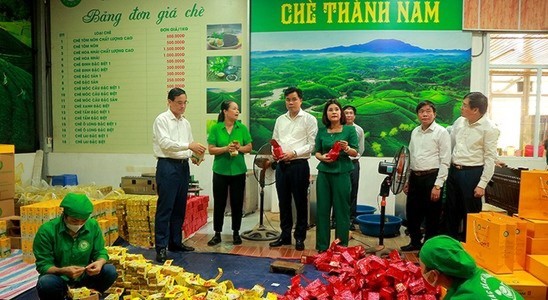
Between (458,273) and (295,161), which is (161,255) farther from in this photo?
(458,273)

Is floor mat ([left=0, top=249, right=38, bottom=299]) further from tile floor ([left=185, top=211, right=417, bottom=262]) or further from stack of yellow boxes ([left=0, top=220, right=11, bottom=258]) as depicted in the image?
tile floor ([left=185, top=211, right=417, bottom=262])

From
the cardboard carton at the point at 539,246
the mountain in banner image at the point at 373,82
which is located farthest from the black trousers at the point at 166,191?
the cardboard carton at the point at 539,246

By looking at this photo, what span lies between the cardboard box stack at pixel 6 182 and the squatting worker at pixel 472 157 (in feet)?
15.4

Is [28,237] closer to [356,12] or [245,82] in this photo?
[245,82]

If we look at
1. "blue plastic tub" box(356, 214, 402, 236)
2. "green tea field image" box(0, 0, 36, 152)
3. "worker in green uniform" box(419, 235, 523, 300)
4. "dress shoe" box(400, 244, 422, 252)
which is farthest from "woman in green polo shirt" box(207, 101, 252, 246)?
"green tea field image" box(0, 0, 36, 152)

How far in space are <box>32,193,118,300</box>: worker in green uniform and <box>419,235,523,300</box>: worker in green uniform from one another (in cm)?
192

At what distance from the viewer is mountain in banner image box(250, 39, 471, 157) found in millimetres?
5797

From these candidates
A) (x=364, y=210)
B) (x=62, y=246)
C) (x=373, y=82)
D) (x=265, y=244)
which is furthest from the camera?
(x=373, y=82)

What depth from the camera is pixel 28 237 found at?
3.96 meters

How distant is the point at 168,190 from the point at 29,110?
13.6 feet

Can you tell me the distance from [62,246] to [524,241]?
120 inches

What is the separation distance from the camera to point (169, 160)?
3.83 m

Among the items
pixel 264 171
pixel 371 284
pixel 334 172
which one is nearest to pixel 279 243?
pixel 264 171

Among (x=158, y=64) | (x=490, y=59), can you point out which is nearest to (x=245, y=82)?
(x=158, y=64)
